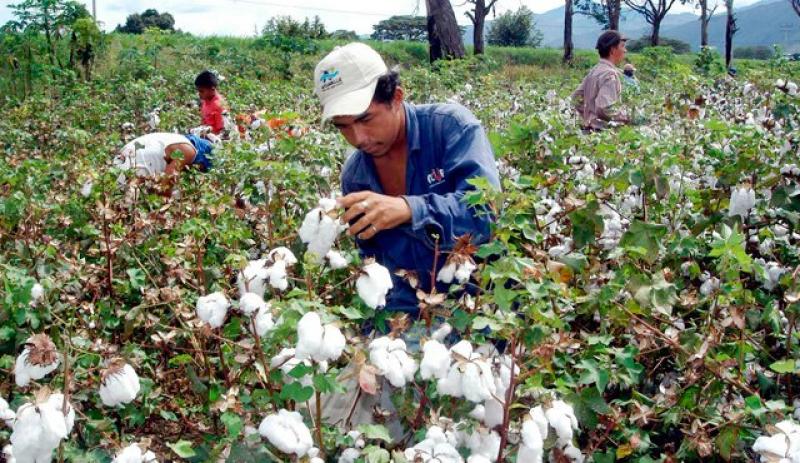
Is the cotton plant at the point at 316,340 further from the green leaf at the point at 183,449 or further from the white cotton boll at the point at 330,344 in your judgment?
the green leaf at the point at 183,449

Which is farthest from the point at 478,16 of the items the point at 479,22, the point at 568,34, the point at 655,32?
the point at 655,32

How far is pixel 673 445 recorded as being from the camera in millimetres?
1642

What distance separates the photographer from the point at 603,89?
4.75 metres

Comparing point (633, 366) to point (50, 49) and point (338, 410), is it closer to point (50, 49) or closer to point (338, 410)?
point (338, 410)

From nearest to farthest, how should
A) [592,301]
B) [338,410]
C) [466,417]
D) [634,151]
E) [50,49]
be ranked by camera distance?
[466,417] → [592,301] → [338,410] → [634,151] → [50,49]

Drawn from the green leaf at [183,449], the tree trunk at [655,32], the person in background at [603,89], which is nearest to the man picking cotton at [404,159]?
the green leaf at [183,449]

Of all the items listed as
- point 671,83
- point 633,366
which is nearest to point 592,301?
point 633,366

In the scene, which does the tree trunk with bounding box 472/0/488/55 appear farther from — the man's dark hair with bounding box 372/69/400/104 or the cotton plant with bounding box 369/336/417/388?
the cotton plant with bounding box 369/336/417/388

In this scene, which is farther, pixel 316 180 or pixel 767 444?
pixel 316 180

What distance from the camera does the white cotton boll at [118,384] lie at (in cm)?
128

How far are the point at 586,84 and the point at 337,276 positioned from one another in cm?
322

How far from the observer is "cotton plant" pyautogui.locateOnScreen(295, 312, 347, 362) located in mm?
1122

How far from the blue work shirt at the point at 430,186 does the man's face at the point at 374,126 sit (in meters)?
0.05

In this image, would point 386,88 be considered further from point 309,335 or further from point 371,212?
point 309,335
